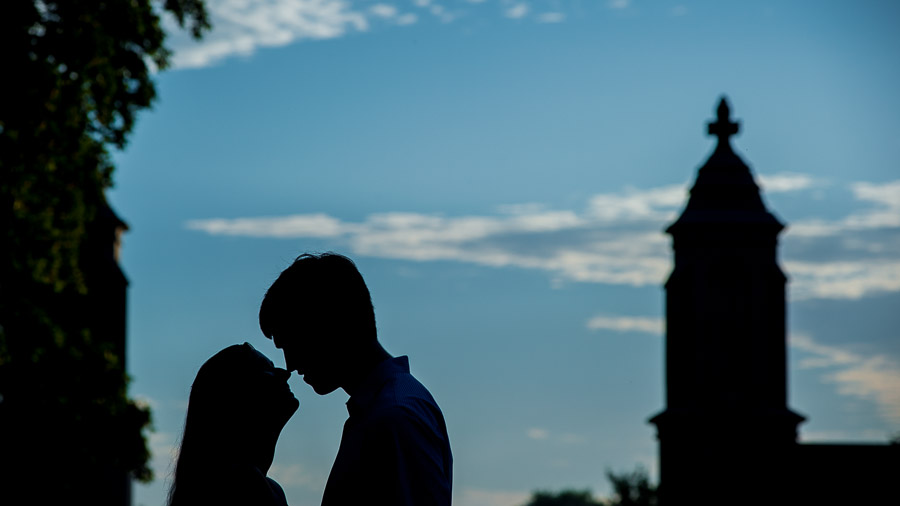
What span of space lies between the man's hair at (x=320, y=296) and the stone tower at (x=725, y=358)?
103 ft

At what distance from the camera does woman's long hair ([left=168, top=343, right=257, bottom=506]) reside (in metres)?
3.96

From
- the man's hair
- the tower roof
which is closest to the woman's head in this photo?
the man's hair

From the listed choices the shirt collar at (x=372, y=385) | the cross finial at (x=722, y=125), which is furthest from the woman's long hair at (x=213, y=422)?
the cross finial at (x=722, y=125)

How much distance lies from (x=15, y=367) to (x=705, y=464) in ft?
69.8

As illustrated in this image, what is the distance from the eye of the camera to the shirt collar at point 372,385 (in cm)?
372

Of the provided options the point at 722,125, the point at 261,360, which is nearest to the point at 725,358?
the point at 722,125

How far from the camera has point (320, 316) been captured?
148 inches

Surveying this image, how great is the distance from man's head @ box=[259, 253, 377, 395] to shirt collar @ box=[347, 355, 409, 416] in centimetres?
8

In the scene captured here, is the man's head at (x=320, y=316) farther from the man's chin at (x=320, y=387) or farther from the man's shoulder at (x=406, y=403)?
the man's shoulder at (x=406, y=403)

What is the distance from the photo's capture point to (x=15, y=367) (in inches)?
696

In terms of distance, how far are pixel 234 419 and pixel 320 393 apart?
14.2 inches

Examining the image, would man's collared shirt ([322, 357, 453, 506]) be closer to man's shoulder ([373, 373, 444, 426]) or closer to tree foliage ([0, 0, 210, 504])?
man's shoulder ([373, 373, 444, 426])

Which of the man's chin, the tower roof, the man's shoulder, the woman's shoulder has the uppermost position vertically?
Result: the tower roof

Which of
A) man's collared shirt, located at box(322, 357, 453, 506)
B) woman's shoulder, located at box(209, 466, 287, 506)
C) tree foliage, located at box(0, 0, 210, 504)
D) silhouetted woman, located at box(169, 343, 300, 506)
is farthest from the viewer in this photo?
tree foliage, located at box(0, 0, 210, 504)
